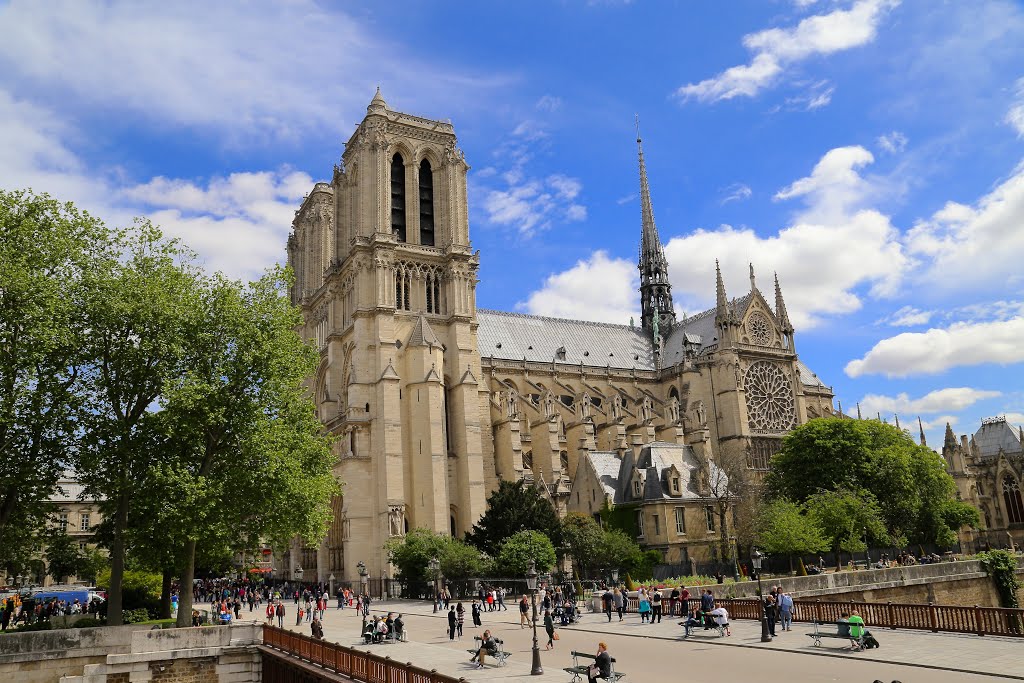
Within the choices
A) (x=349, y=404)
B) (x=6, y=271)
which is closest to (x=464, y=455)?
(x=349, y=404)

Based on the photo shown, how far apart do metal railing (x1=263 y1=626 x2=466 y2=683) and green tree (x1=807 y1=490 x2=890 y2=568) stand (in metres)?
34.5

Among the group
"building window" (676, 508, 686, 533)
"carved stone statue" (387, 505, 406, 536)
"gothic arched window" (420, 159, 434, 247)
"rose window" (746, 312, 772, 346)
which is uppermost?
"gothic arched window" (420, 159, 434, 247)

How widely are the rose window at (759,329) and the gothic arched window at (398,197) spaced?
34.3m

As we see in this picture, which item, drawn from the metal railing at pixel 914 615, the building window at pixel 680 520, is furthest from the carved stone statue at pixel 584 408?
the metal railing at pixel 914 615

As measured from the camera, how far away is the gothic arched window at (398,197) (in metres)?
62.3

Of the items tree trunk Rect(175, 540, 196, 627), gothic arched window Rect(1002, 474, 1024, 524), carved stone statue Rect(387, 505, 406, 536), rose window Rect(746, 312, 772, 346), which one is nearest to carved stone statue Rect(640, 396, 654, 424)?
rose window Rect(746, 312, 772, 346)

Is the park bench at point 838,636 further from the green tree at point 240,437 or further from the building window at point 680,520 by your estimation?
the building window at point 680,520

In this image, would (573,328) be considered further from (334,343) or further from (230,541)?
(230,541)

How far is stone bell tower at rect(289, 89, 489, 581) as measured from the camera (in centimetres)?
5316

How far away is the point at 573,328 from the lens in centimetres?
8112

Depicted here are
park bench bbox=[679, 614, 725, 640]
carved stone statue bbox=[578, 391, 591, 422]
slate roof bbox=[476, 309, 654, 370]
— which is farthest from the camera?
slate roof bbox=[476, 309, 654, 370]

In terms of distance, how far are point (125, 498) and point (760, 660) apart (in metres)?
22.9

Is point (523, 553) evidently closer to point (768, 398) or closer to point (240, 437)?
point (240, 437)

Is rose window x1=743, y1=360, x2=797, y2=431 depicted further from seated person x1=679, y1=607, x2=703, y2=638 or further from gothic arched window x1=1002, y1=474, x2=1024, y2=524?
seated person x1=679, y1=607, x2=703, y2=638
